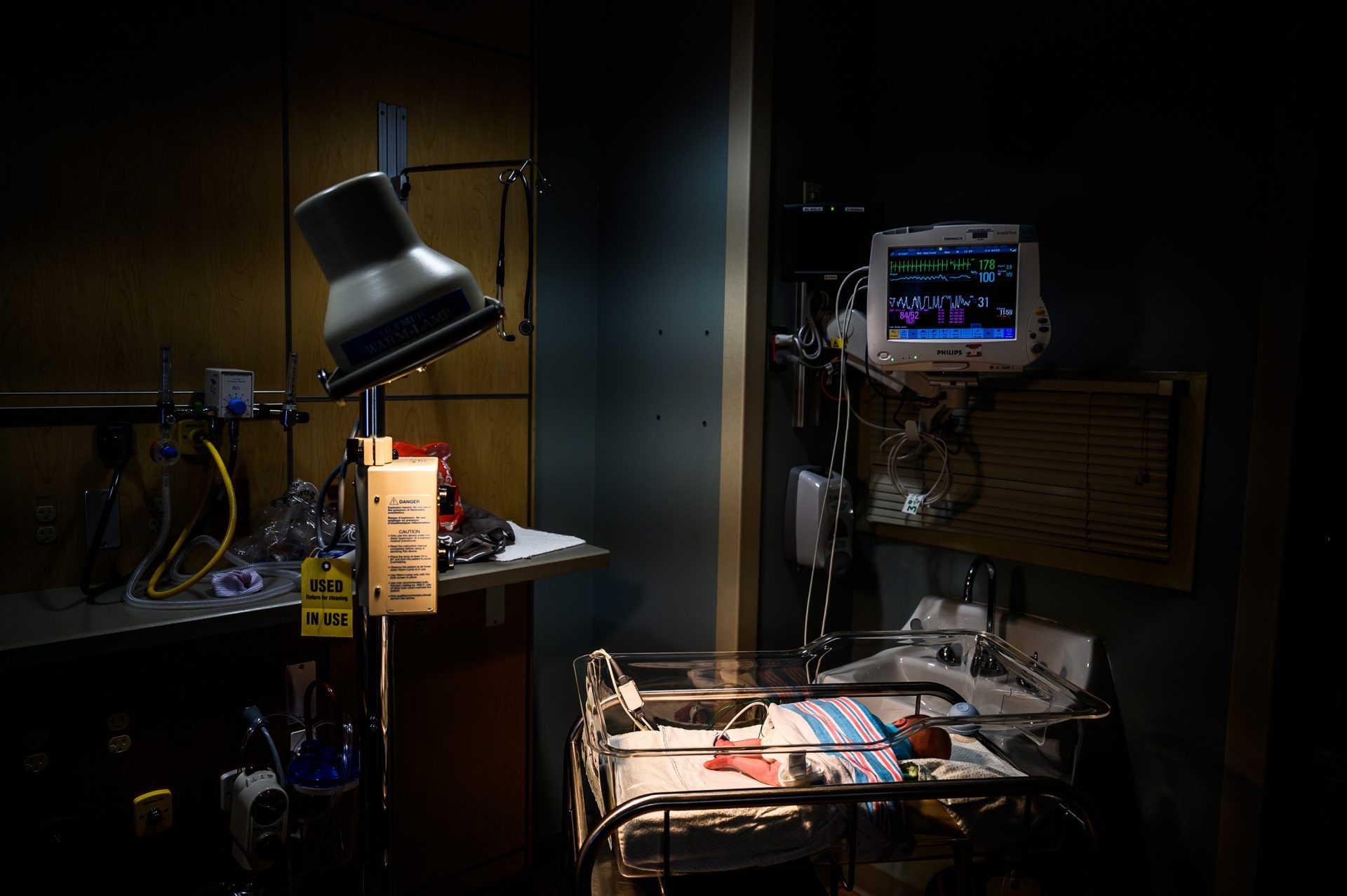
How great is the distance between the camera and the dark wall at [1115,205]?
199 cm

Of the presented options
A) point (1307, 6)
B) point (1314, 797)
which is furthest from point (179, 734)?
point (1307, 6)

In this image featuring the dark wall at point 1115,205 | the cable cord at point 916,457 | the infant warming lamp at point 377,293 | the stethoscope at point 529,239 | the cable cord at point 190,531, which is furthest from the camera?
the cable cord at point 916,457

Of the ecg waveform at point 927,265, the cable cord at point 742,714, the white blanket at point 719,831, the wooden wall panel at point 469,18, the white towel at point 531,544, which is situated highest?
the wooden wall panel at point 469,18

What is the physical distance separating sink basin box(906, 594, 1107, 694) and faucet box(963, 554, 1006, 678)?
0.04 meters

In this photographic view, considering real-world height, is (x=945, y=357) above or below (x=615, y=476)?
above

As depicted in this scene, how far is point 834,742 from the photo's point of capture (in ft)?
5.01

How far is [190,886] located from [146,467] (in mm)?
989

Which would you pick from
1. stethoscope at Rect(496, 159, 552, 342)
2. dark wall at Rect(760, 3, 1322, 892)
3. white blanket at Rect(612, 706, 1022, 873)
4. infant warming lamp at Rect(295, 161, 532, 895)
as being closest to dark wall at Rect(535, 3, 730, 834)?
stethoscope at Rect(496, 159, 552, 342)

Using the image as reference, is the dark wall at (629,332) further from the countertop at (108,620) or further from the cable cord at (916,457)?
the countertop at (108,620)

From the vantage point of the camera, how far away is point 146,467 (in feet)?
6.83

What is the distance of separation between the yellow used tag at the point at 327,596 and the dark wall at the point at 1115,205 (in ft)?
4.29

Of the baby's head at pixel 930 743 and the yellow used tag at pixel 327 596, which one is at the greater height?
the yellow used tag at pixel 327 596

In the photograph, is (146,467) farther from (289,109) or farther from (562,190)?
(562,190)

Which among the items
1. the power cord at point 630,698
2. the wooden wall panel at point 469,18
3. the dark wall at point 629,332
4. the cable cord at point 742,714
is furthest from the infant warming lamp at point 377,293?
the wooden wall panel at point 469,18
